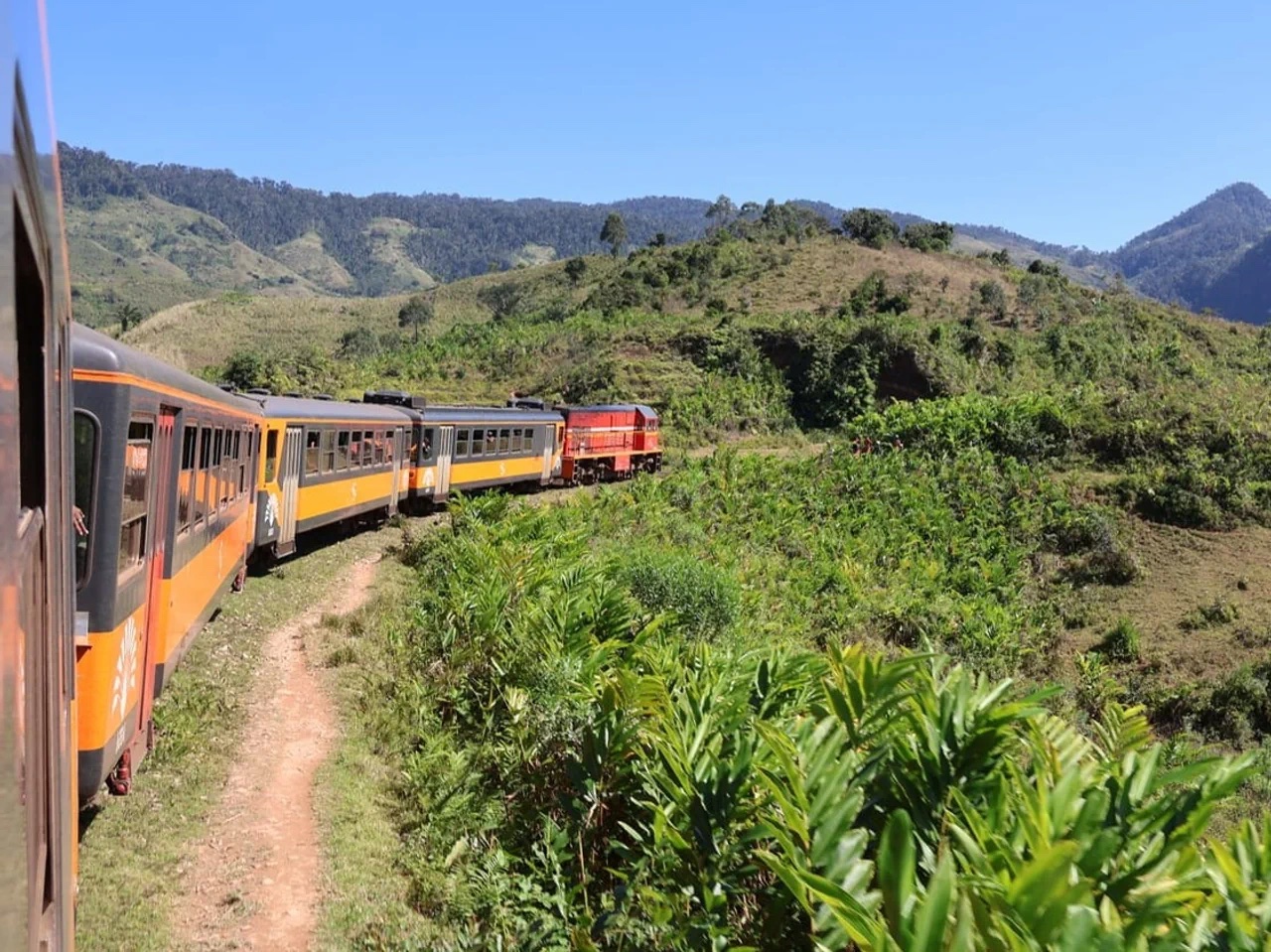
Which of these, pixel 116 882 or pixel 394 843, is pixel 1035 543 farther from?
pixel 116 882

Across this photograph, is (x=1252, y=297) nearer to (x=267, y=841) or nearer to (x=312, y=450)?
(x=312, y=450)

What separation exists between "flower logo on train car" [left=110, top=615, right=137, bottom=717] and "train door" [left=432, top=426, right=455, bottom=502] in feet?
52.7

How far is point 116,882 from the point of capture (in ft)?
20.3

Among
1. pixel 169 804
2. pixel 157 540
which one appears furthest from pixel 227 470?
pixel 169 804

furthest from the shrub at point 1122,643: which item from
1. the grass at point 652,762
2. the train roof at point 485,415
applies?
the train roof at point 485,415

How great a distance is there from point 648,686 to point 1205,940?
381 centimetres

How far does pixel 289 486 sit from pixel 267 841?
8168 millimetres

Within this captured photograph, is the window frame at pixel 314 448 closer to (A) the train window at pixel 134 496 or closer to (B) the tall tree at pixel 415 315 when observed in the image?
(A) the train window at pixel 134 496

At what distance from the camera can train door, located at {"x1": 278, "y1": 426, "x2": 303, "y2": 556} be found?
1430 centimetres

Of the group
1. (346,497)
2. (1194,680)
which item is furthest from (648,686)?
(1194,680)

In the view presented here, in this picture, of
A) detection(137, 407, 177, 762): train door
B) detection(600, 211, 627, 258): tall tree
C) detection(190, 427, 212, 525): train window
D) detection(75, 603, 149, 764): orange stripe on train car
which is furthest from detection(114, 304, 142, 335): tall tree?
detection(75, 603, 149, 764): orange stripe on train car

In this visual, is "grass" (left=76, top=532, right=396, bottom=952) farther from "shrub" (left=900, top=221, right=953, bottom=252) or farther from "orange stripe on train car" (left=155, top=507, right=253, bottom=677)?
"shrub" (left=900, top=221, right=953, bottom=252)

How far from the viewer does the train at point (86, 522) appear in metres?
1.92

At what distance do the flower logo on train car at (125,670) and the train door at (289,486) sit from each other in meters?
8.19
